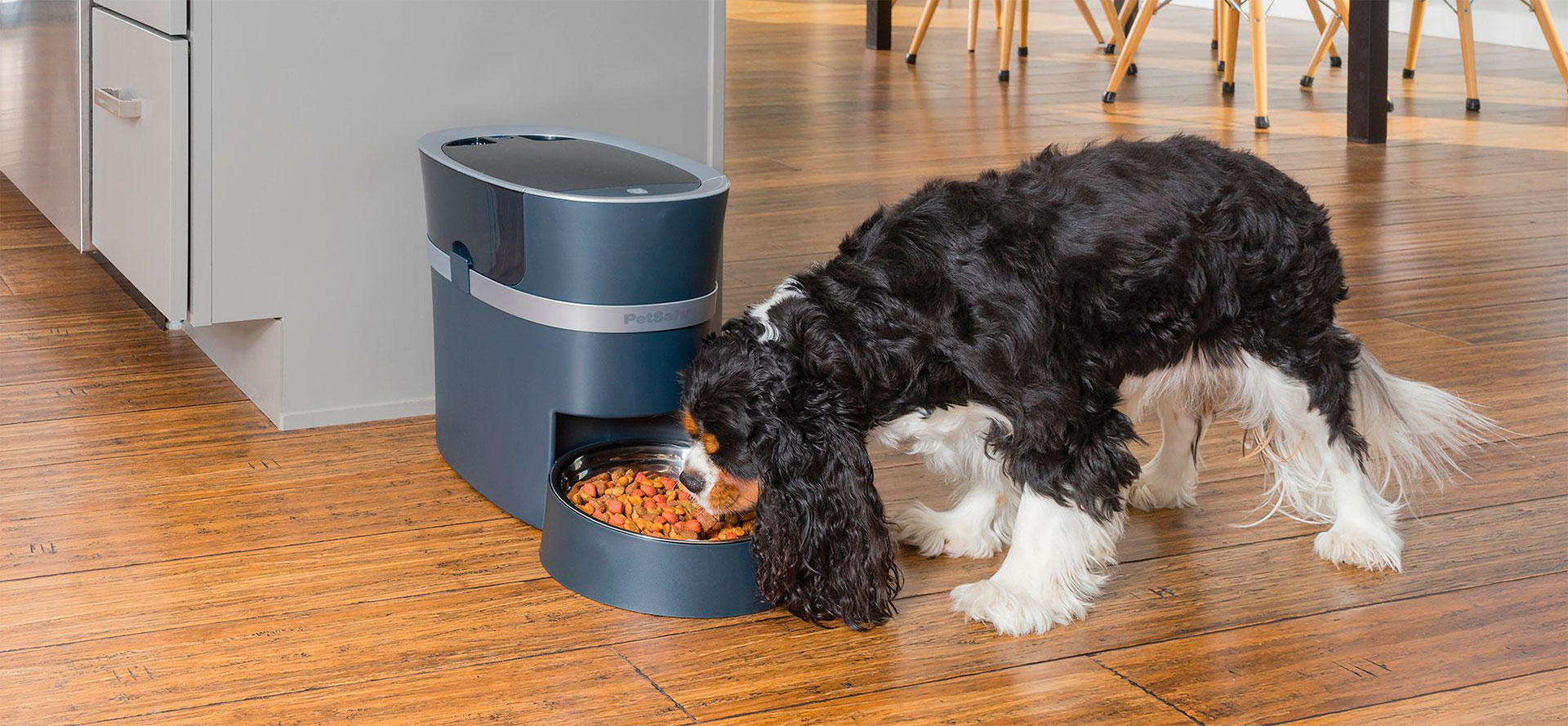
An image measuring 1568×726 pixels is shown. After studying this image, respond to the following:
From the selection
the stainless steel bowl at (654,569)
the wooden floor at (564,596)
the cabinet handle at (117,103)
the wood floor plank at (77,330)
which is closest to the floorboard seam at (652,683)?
the wooden floor at (564,596)

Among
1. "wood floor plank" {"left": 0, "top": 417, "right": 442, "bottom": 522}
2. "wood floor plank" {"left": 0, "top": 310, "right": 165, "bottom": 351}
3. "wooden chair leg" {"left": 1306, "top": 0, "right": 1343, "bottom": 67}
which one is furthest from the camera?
"wooden chair leg" {"left": 1306, "top": 0, "right": 1343, "bottom": 67}

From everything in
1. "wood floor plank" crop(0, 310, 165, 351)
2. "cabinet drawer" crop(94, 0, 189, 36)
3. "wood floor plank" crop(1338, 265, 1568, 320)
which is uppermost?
"cabinet drawer" crop(94, 0, 189, 36)

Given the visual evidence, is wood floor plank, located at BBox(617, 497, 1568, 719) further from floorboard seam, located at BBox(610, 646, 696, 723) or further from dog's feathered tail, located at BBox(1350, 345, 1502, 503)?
dog's feathered tail, located at BBox(1350, 345, 1502, 503)

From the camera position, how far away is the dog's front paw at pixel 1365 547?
2.14 metres

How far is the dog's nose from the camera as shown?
1878 mm

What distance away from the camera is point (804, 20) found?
8.64 meters

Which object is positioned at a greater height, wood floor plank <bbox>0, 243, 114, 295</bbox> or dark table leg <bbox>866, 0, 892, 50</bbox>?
dark table leg <bbox>866, 0, 892, 50</bbox>

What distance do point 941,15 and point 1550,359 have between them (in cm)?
654

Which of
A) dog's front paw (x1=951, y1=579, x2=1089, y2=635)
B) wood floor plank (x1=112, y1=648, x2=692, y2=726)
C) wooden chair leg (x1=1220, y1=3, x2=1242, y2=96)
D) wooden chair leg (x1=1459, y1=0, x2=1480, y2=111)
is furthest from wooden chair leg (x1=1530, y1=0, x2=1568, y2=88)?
wood floor plank (x1=112, y1=648, x2=692, y2=726)

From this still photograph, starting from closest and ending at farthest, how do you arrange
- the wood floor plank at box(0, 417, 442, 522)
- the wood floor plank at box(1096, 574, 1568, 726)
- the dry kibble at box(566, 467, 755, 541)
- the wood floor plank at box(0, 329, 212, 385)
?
the wood floor plank at box(1096, 574, 1568, 726)
the dry kibble at box(566, 467, 755, 541)
the wood floor plank at box(0, 417, 442, 522)
the wood floor plank at box(0, 329, 212, 385)

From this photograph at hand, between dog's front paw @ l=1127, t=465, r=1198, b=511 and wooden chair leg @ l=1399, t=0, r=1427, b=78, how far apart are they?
4831 millimetres

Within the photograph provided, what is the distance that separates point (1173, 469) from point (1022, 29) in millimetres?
5581

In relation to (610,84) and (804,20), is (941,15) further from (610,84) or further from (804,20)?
(610,84)

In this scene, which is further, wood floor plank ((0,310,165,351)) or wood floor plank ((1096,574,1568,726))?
wood floor plank ((0,310,165,351))
